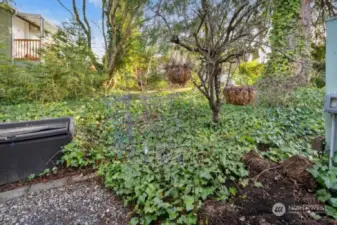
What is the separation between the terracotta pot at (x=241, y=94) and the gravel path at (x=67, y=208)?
11.4ft

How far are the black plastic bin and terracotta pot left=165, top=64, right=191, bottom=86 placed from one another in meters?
4.65

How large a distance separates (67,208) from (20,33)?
11398mm

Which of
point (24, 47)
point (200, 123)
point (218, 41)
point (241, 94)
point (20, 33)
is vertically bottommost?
point (200, 123)

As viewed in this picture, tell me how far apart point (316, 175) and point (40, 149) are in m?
2.41

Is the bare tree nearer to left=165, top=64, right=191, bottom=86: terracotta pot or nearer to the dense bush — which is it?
the dense bush

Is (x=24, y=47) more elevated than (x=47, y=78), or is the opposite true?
(x=24, y=47)

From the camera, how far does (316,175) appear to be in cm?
130

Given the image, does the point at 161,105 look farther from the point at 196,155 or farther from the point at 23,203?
the point at 23,203

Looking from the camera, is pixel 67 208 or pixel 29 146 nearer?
pixel 67 208

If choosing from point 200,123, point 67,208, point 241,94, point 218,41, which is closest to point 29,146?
point 67,208

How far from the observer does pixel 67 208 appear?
1576 millimetres

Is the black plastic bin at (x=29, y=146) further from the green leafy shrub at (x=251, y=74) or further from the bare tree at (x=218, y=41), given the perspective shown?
the green leafy shrub at (x=251, y=74)

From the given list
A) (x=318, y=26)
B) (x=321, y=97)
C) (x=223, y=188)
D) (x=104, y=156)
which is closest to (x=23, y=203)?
(x=104, y=156)

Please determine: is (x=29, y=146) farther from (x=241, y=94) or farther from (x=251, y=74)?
(x=251, y=74)
